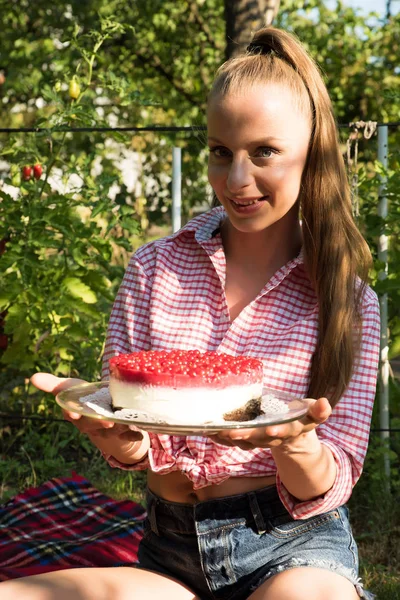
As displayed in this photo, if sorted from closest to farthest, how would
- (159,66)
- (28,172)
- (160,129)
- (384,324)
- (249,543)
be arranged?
1. (249,543)
2. (160,129)
3. (384,324)
4. (28,172)
5. (159,66)

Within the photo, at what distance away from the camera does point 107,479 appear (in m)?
4.14

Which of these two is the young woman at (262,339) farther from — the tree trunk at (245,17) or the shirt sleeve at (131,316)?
the tree trunk at (245,17)

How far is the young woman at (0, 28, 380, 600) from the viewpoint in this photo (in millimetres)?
2076

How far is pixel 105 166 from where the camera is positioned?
650 centimetres

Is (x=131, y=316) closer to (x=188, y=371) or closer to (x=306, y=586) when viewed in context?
(x=188, y=371)

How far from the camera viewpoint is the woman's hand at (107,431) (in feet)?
5.99

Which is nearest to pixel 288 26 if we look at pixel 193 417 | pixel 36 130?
pixel 36 130

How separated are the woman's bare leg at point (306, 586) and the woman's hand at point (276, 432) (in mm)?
384

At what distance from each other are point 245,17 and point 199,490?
3387 mm

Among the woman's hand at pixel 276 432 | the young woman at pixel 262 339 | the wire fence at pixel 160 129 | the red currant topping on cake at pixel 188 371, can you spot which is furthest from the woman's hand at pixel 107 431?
the wire fence at pixel 160 129

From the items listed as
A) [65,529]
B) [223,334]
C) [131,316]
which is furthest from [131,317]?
[65,529]

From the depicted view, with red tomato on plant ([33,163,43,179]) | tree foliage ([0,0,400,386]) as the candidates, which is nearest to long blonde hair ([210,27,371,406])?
red tomato on plant ([33,163,43,179])

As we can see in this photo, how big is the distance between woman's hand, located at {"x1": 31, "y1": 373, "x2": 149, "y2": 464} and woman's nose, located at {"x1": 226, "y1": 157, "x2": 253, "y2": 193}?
0.60 m

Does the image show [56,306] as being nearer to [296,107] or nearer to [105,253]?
[105,253]
